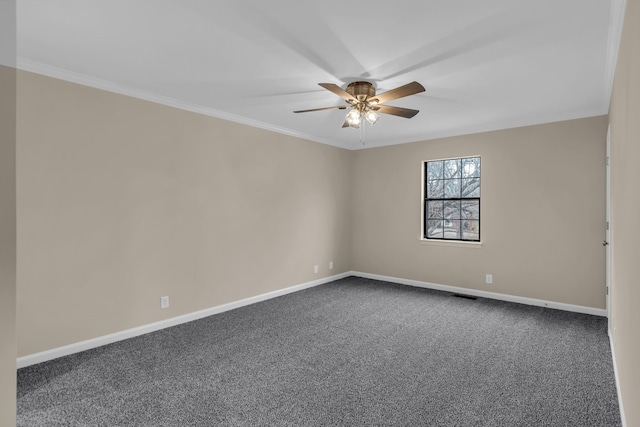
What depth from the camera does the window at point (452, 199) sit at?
5.05 meters

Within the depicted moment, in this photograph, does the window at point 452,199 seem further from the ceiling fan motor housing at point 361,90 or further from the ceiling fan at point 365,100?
the ceiling fan motor housing at point 361,90

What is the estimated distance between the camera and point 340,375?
2.62m

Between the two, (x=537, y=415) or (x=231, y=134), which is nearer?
(x=537, y=415)

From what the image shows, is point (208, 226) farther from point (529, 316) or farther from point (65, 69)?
point (529, 316)

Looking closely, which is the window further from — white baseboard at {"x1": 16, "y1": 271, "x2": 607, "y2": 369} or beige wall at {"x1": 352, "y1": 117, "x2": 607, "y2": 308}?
white baseboard at {"x1": 16, "y1": 271, "x2": 607, "y2": 369}

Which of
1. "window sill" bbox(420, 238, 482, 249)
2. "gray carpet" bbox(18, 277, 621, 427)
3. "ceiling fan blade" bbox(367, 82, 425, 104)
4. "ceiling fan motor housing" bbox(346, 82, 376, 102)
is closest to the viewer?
"gray carpet" bbox(18, 277, 621, 427)

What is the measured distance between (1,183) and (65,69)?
2.50 m

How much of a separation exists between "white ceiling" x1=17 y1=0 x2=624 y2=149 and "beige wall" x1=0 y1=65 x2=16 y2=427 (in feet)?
4.20

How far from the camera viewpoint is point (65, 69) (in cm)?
287

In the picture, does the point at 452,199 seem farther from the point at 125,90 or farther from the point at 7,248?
the point at 7,248

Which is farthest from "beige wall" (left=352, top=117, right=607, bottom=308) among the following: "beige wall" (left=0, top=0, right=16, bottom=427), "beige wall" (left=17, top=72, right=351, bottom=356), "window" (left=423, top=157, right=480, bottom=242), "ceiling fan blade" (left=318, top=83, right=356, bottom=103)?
"beige wall" (left=0, top=0, right=16, bottom=427)

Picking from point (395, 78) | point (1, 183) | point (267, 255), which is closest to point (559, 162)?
point (395, 78)

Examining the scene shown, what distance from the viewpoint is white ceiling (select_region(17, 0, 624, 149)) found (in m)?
2.01

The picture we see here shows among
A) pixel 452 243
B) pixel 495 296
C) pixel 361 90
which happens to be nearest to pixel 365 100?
pixel 361 90
